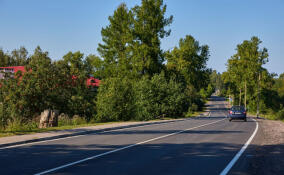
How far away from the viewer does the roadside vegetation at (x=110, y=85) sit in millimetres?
26375

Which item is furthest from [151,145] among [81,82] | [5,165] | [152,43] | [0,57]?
[0,57]

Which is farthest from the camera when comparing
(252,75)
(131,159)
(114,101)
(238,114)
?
(252,75)

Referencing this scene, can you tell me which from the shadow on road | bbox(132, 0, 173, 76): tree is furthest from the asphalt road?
bbox(132, 0, 173, 76): tree

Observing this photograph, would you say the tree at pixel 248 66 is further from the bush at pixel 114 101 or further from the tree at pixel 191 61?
the bush at pixel 114 101

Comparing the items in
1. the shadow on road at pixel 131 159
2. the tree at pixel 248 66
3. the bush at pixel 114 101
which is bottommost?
the shadow on road at pixel 131 159

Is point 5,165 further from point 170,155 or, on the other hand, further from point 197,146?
point 197,146

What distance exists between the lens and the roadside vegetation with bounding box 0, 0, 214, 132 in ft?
86.5

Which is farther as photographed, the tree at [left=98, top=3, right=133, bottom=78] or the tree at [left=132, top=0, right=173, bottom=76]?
the tree at [left=98, top=3, right=133, bottom=78]

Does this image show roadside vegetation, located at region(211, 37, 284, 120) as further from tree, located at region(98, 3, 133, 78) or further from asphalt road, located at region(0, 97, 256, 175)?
asphalt road, located at region(0, 97, 256, 175)

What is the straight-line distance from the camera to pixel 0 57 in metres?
75.8

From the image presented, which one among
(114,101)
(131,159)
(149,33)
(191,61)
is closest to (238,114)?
(114,101)

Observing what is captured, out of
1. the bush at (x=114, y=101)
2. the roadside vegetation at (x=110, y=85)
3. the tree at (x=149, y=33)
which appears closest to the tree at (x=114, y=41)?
the roadside vegetation at (x=110, y=85)

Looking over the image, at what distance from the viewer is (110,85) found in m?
32.8

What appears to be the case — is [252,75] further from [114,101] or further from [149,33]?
[114,101]
